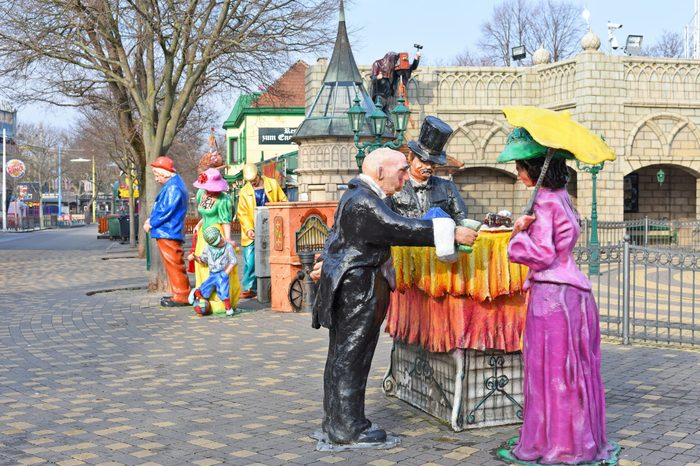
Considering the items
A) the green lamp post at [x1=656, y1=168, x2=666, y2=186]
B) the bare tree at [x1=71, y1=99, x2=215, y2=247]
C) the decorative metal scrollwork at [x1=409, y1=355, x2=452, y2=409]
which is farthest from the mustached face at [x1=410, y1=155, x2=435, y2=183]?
the green lamp post at [x1=656, y1=168, x2=666, y2=186]

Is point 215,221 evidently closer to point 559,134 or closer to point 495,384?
point 495,384

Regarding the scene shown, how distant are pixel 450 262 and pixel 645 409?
2.26m

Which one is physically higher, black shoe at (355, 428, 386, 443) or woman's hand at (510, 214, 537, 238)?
woman's hand at (510, 214, 537, 238)

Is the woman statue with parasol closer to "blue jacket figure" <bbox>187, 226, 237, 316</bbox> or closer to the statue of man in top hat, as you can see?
the statue of man in top hat

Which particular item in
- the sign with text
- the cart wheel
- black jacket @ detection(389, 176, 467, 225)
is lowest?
the cart wheel

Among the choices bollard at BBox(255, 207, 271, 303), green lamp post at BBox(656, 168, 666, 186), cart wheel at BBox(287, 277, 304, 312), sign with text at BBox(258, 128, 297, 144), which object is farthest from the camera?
sign with text at BBox(258, 128, 297, 144)

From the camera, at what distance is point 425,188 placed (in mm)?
6828

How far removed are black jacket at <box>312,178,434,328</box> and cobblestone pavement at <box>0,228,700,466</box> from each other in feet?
3.33

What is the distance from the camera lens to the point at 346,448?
547 cm

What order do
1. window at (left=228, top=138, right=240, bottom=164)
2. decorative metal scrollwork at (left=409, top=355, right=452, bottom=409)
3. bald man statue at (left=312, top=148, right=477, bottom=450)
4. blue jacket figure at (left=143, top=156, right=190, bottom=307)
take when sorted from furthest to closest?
1. window at (left=228, top=138, right=240, bottom=164)
2. blue jacket figure at (left=143, top=156, right=190, bottom=307)
3. decorative metal scrollwork at (left=409, top=355, right=452, bottom=409)
4. bald man statue at (left=312, top=148, right=477, bottom=450)

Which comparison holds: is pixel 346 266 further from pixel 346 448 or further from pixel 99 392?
pixel 99 392

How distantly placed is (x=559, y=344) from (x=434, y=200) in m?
2.15

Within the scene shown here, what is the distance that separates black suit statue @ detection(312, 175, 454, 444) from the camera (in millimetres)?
5402

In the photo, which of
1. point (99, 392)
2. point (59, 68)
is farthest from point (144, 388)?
point (59, 68)
